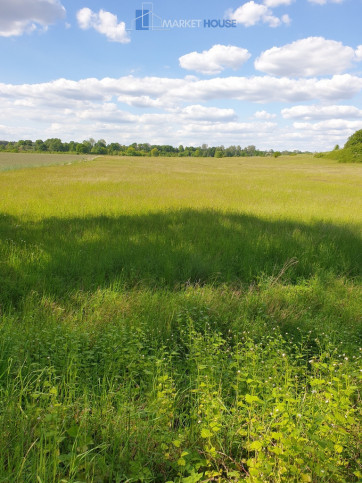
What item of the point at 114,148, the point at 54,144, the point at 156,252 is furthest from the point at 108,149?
the point at 156,252

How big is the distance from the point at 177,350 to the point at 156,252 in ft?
9.45

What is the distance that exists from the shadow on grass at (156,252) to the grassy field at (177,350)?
4cm

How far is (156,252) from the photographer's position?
586 centimetres

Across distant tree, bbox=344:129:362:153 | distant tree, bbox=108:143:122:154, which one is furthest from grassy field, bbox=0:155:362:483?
distant tree, bbox=108:143:122:154

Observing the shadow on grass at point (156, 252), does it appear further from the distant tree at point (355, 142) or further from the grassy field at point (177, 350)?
the distant tree at point (355, 142)

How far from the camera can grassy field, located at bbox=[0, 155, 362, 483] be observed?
188 cm

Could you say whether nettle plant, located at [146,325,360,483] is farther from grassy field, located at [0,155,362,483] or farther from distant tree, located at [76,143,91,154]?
distant tree, located at [76,143,91,154]

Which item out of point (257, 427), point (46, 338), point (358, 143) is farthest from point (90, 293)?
point (358, 143)

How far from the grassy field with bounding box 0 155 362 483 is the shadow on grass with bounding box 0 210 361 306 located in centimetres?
4

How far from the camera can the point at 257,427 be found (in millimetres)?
1976

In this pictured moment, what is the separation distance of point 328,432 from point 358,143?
90.5 meters

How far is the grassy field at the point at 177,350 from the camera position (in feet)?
6.16

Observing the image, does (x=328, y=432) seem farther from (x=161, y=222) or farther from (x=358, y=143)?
(x=358, y=143)

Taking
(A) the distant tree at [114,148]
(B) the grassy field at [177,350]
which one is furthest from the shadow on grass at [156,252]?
(A) the distant tree at [114,148]
